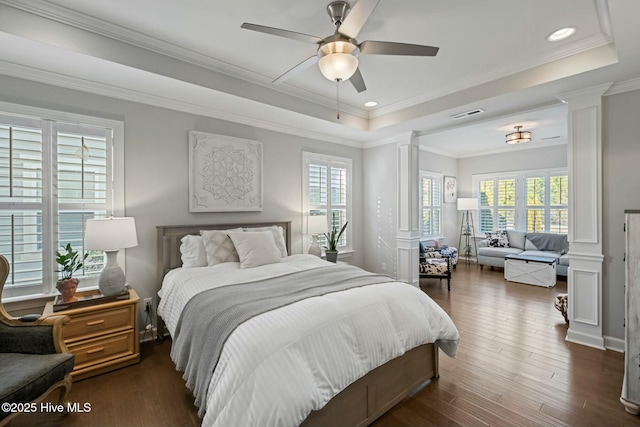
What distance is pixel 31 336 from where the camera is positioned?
6.36 feet

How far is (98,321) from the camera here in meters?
2.46

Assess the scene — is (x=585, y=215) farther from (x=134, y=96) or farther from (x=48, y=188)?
(x=48, y=188)

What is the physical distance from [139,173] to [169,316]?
1.58 m

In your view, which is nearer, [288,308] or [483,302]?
[288,308]

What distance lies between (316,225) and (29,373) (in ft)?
10.3

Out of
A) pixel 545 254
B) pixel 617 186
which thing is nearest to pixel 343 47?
pixel 617 186

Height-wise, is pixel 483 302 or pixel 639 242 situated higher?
pixel 639 242

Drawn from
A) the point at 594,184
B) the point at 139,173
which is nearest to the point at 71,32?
the point at 139,173

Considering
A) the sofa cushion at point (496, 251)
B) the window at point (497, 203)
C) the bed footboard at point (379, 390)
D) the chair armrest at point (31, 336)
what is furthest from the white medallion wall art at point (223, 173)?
the window at point (497, 203)

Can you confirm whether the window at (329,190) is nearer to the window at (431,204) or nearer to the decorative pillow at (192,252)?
the decorative pillow at (192,252)

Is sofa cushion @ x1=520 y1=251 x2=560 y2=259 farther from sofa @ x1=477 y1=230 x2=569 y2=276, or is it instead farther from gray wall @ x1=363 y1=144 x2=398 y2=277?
gray wall @ x1=363 y1=144 x2=398 y2=277

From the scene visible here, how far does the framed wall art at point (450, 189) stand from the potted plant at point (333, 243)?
148 inches

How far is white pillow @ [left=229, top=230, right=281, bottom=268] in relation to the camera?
3.09 metres

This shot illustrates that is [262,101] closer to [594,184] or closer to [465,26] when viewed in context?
[465,26]
